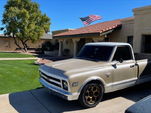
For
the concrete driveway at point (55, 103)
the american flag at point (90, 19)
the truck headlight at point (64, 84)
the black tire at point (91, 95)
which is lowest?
the concrete driveway at point (55, 103)

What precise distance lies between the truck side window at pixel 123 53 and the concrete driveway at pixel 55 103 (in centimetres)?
133

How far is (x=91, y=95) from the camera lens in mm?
5680

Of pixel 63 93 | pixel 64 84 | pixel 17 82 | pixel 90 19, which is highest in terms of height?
pixel 90 19

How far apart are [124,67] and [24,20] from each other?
28.1m

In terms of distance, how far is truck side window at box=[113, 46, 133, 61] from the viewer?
6391mm

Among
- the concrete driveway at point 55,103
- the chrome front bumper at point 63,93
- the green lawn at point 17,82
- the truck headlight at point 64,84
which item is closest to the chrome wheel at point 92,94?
the concrete driveway at point 55,103

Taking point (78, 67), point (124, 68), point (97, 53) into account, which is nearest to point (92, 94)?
point (78, 67)

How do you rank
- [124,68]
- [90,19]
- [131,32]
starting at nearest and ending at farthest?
1. [124,68]
2. [131,32]
3. [90,19]

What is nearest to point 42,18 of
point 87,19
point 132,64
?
point 87,19

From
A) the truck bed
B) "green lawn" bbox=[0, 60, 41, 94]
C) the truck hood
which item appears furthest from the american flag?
the truck hood

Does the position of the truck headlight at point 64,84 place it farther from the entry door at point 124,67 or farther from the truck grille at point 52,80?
the entry door at point 124,67

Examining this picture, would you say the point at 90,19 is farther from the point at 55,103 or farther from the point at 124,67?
the point at 55,103

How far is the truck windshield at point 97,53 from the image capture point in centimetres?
638

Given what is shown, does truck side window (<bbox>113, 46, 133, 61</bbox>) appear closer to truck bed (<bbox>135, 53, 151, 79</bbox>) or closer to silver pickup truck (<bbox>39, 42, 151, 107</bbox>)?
silver pickup truck (<bbox>39, 42, 151, 107</bbox>)
